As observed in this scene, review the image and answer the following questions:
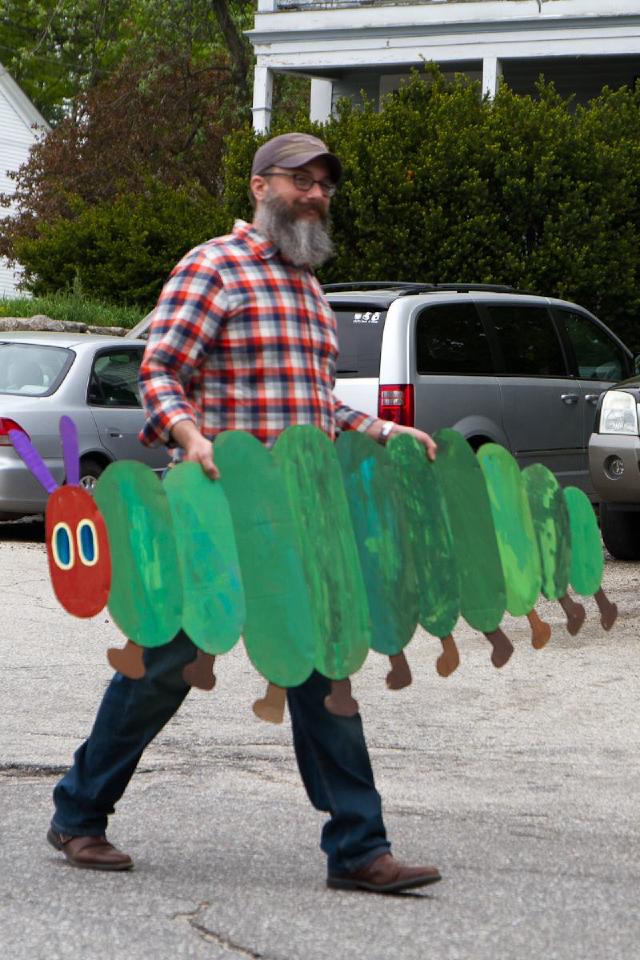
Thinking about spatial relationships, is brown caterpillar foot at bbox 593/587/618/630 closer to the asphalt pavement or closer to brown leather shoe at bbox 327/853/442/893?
the asphalt pavement

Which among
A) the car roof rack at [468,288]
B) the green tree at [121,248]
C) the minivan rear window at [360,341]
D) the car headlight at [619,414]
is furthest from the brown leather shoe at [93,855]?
the green tree at [121,248]

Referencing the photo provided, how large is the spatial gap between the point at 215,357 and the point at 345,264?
1610 cm

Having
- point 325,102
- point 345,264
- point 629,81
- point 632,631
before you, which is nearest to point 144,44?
point 325,102

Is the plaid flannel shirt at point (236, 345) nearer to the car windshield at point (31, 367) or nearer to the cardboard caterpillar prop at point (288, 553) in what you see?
the cardboard caterpillar prop at point (288, 553)

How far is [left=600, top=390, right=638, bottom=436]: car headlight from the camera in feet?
35.5

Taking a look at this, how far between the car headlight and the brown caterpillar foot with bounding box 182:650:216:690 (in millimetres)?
7229

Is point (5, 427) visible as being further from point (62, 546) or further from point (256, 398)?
point (62, 546)

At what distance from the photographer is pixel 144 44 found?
35219 mm

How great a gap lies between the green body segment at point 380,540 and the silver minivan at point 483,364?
694 cm

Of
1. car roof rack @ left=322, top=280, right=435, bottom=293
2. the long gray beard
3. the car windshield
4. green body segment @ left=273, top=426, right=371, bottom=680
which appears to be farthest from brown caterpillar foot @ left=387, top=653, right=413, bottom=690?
the car windshield

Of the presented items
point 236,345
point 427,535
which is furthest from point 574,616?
point 236,345

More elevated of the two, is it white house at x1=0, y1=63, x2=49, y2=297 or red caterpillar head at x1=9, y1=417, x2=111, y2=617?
white house at x1=0, y1=63, x2=49, y2=297

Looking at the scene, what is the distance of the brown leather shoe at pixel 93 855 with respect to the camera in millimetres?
4285

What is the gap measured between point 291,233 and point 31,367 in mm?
8828
